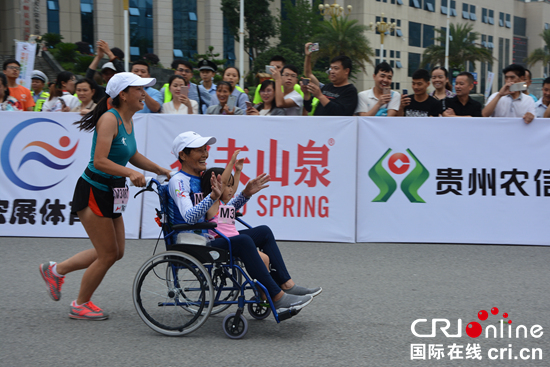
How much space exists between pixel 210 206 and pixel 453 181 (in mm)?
4152

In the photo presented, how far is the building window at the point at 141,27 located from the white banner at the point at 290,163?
37.3 metres

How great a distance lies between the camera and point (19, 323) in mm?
4195

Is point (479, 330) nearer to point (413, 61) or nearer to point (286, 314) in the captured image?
point (286, 314)

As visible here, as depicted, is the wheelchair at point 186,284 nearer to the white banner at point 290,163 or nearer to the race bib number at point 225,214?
the race bib number at point 225,214

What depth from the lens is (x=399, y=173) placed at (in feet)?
23.3

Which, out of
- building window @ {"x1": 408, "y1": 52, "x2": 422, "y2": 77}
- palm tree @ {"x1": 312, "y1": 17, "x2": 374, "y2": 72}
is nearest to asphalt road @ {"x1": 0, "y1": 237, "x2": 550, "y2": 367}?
palm tree @ {"x1": 312, "y1": 17, "x2": 374, "y2": 72}

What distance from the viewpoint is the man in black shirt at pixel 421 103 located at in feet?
24.5

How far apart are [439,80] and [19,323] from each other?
20.0 ft

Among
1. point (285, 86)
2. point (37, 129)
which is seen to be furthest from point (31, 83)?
point (285, 86)

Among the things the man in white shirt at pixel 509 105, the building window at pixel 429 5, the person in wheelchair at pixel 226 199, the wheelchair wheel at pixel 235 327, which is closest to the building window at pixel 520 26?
the building window at pixel 429 5

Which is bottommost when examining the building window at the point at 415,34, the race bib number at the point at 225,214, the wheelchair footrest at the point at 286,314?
the wheelchair footrest at the point at 286,314

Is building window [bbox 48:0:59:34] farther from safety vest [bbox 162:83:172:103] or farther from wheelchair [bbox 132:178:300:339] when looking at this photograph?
wheelchair [bbox 132:178:300:339]

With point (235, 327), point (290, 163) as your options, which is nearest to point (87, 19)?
point (290, 163)

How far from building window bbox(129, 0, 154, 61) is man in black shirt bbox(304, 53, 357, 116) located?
37259 mm
